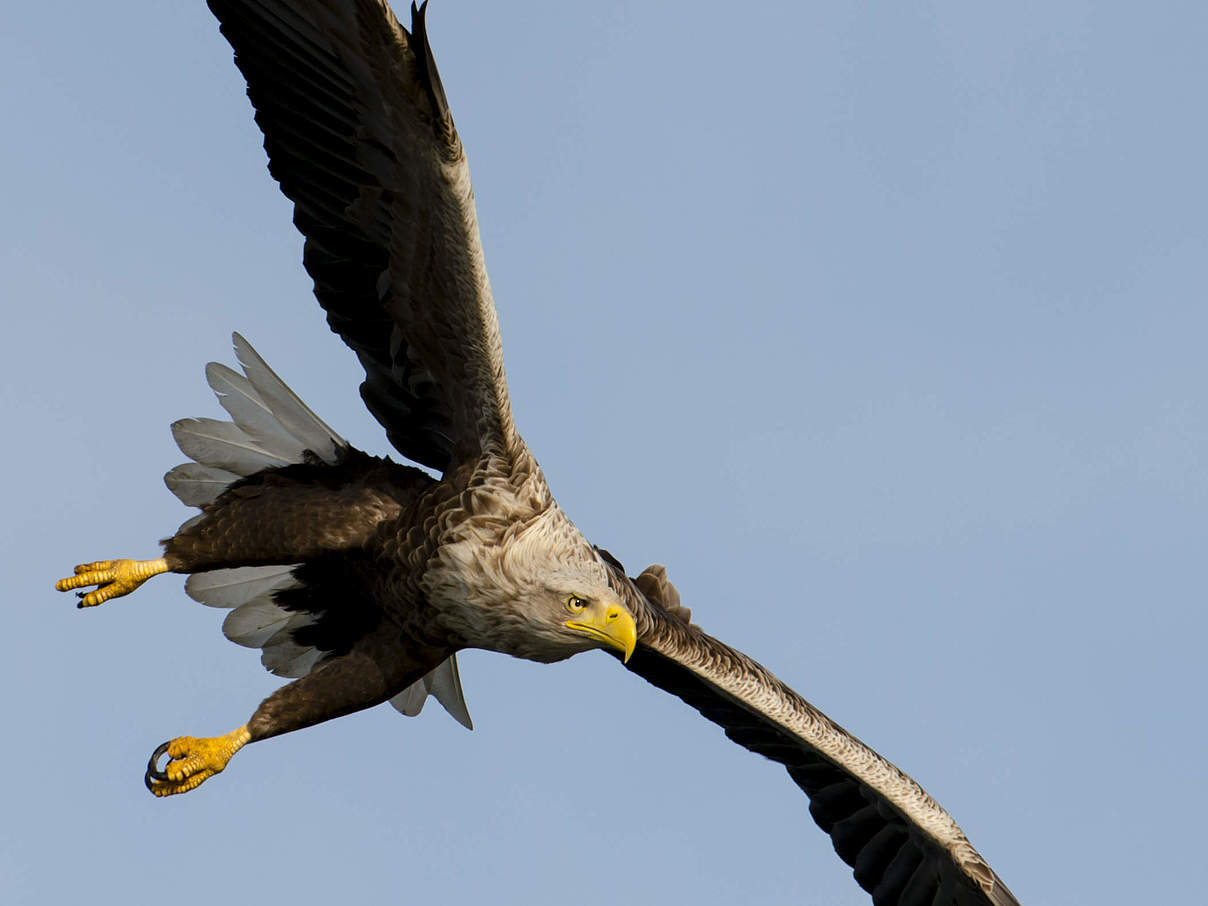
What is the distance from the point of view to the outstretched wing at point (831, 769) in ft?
27.0

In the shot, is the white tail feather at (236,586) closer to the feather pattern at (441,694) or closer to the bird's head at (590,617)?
the feather pattern at (441,694)

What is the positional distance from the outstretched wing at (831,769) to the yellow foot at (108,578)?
1.97 m

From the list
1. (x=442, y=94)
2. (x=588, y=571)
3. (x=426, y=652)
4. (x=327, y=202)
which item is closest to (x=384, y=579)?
(x=426, y=652)

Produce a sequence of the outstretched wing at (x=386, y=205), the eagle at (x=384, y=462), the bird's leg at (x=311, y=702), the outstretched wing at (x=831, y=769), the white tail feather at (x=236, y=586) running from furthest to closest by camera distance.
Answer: the white tail feather at (x=236, y=586)
the outstretched wing at (x=831, y=769)
the bird's leg at (x=311, y=702)
the eagle at (x=384, y=462)
the outstretched wing at (x=386, y=205)

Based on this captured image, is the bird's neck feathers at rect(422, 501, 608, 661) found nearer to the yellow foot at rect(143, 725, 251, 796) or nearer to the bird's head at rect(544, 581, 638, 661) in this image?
the bird's head at rect(544, 581, 638, 661)

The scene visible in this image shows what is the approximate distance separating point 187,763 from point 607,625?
5.71 ft

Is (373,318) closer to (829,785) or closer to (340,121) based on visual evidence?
(340,121)

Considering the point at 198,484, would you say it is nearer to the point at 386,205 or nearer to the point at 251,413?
the point at 251,413

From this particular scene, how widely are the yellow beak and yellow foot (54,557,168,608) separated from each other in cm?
173

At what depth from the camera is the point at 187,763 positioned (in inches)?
286

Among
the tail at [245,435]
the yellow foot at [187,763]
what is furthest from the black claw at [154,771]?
the tail at [245,435]

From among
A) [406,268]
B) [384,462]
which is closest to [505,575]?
[384,462]

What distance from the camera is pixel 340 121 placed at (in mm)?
7020

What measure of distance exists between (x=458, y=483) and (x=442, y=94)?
1.63m
